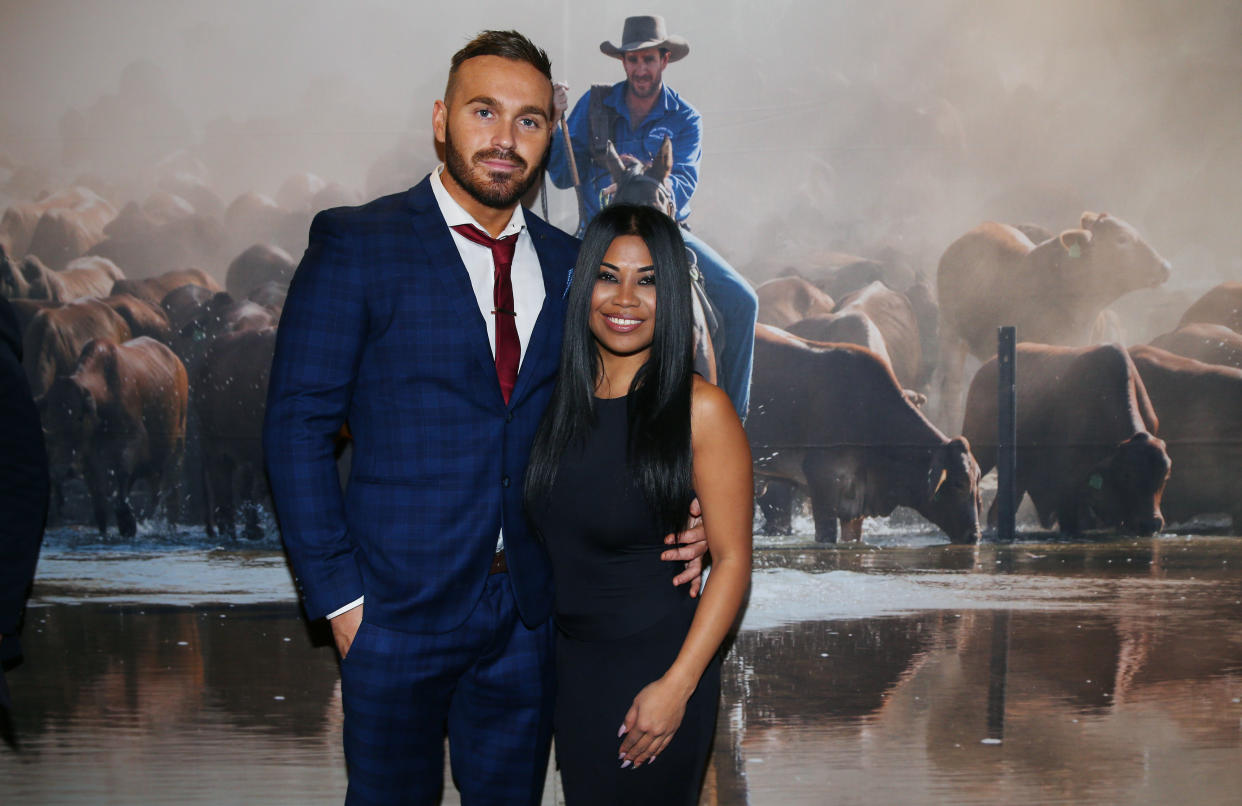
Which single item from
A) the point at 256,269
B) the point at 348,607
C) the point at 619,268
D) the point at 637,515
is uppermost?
the point at 256,269

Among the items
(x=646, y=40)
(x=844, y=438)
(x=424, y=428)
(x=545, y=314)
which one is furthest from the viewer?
(x=844, y=438)

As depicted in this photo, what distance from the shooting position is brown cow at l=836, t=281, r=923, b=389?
255 centimetres

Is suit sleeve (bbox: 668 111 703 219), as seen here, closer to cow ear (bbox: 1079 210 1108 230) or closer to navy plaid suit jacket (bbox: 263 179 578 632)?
navy plaid suit jacket (bbox: 263 179 578 632)

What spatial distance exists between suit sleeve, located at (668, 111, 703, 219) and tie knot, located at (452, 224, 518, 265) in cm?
95

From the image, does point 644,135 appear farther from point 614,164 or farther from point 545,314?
point 545,314

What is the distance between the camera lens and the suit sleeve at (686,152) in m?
2.51

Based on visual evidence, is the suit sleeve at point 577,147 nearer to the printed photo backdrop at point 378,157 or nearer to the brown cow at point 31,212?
the printed photo backdrop at point 378,157

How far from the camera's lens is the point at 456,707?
177 cm

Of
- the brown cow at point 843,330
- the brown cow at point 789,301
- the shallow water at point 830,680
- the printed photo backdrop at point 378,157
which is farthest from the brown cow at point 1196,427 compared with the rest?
the brown cow at point 789,301

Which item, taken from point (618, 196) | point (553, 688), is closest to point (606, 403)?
point (553, 688)

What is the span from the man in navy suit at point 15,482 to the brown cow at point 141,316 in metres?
0.28

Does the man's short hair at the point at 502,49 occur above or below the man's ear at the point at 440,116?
above

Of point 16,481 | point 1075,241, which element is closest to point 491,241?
point 16,481

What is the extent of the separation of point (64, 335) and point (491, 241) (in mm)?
1662
